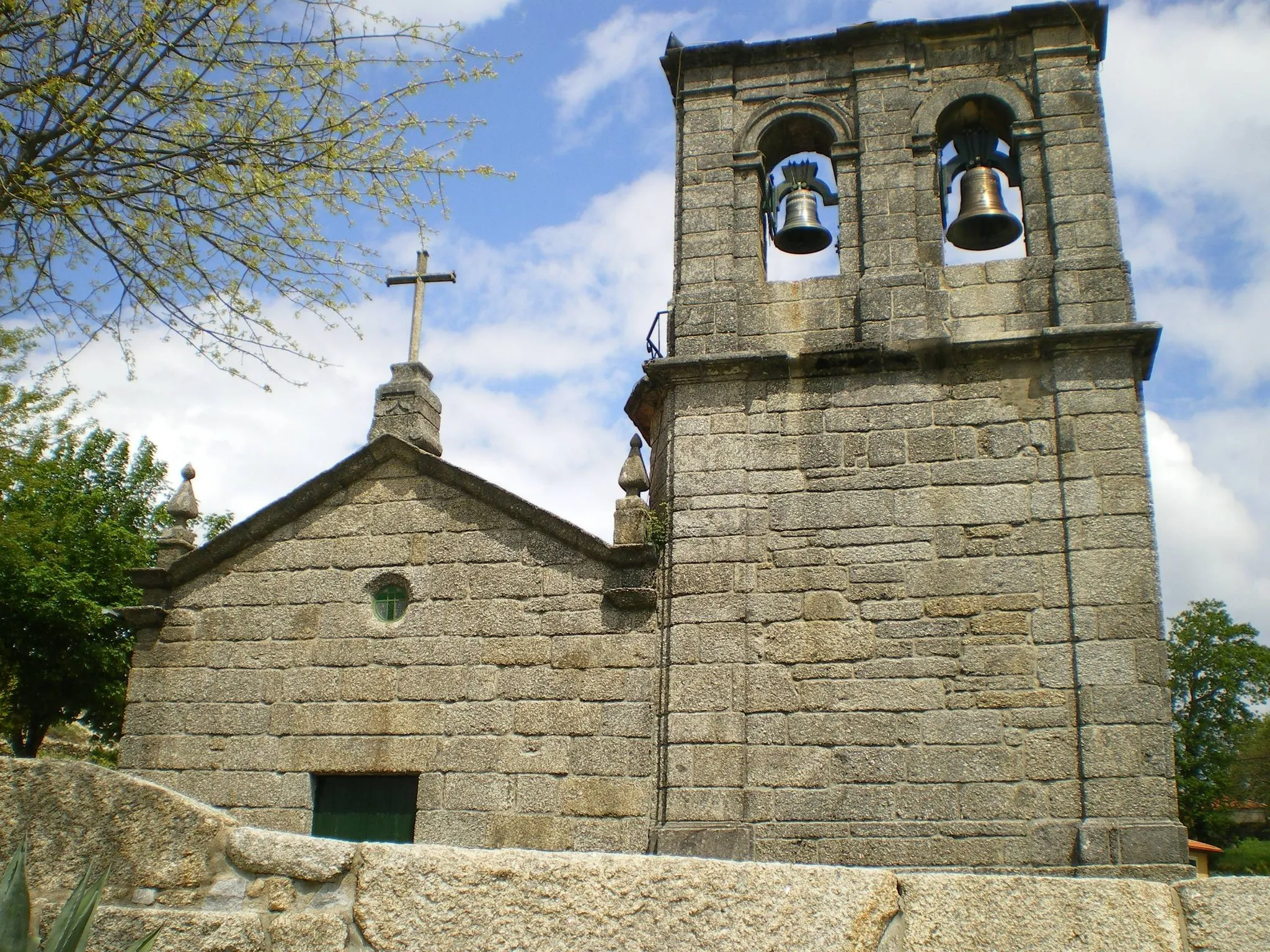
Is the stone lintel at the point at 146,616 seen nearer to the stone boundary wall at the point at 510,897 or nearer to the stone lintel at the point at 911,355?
the stone lintel at the point at 911,355

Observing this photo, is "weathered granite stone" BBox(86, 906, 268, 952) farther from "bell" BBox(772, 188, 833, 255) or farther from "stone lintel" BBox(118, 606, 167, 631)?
"bell" BBox(772, 188, 833, 255)

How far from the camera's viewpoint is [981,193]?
30.7 ft

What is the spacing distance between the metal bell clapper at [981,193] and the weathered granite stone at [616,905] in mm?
7809

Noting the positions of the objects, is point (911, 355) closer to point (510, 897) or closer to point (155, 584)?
point (155, 584)

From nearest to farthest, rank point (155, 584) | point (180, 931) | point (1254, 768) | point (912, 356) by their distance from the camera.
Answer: point (180, 931)
point (912, 356)
point (155, 584)
point (1254, 768)

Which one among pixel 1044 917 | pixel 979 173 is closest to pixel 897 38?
pixel 979 173

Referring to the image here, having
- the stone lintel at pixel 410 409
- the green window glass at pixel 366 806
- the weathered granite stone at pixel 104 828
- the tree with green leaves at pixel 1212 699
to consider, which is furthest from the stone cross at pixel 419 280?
the tree with green leaves at pixel 1212 699

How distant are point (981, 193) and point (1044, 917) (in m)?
7.92

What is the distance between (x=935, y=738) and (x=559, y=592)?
304 centimetres

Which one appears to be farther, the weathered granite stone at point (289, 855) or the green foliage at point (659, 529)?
the green foliage at point (659, 529)

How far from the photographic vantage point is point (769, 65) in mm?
10250

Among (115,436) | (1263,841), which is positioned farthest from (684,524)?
(1263,841)

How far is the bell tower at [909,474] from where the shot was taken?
25.3 ft


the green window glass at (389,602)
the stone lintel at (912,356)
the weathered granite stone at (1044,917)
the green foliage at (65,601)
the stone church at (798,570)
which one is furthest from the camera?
the green foliage at (65,601)
